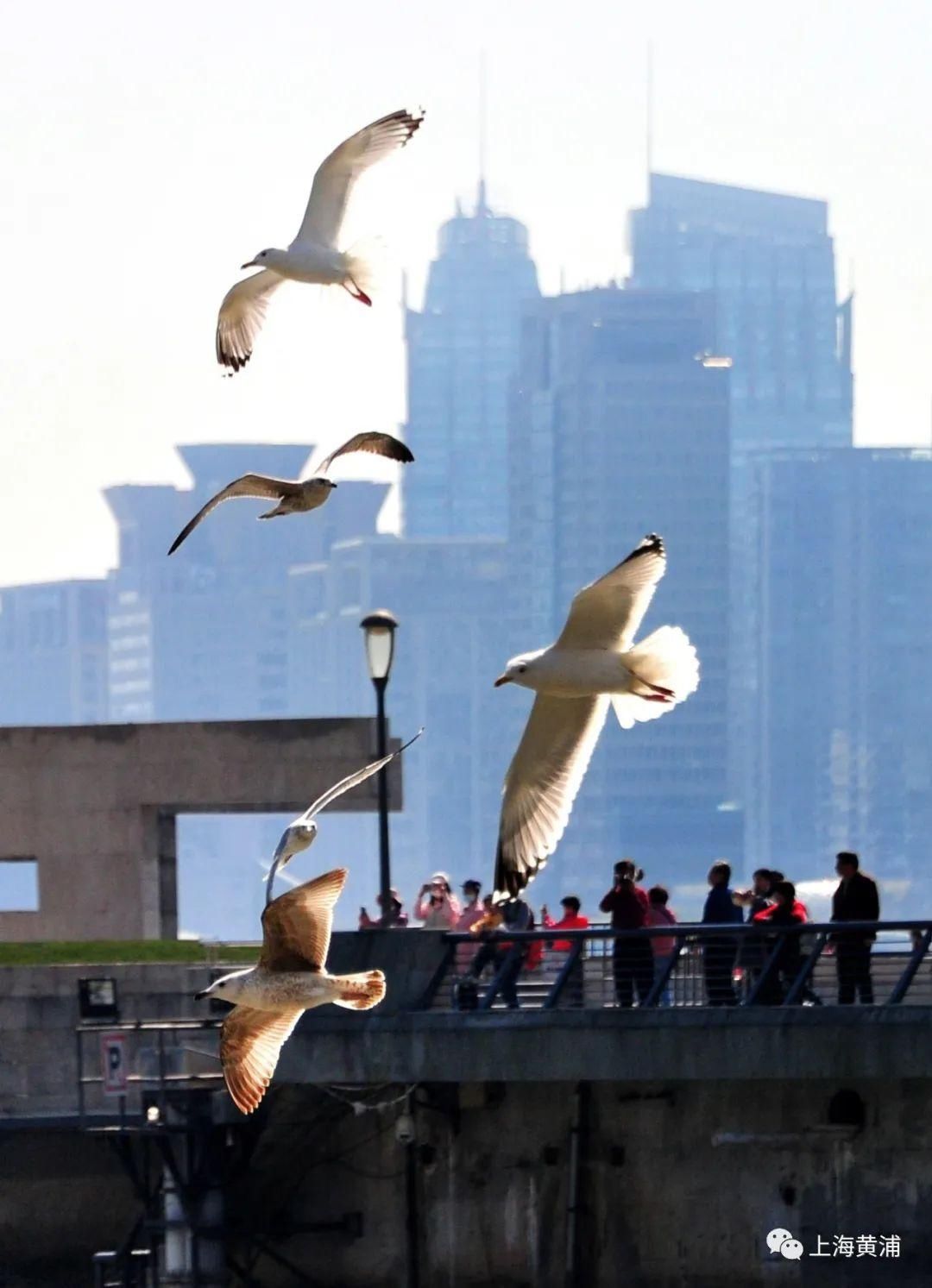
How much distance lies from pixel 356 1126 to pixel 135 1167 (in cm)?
187

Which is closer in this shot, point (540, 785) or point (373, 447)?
point (373, 447)

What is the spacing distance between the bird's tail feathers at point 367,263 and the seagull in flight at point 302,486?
1.51 meters

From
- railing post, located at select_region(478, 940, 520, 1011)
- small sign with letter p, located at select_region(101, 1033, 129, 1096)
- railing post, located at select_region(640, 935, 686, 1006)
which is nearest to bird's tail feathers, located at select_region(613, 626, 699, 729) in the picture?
railing post, located at select_region(640, 935, 686, 1006)

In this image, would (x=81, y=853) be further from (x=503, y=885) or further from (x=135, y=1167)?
Result: (x=503, y=885)

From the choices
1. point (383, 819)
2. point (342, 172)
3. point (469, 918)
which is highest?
point (342, 172)

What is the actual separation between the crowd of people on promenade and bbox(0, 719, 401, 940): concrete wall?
8.06m

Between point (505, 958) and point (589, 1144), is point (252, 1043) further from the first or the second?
point (589, 1144)

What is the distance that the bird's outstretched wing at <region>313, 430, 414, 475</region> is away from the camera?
1447 cm

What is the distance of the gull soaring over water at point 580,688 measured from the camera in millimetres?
16156

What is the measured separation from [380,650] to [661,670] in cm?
644

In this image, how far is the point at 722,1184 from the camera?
20703mm

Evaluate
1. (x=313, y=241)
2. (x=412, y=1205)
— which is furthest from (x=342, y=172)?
(x=412, y=1205)

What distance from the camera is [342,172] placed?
732 inches

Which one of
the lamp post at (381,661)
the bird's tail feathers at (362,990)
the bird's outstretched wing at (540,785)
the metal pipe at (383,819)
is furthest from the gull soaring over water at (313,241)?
the bird's tail feathers at (362,990)
